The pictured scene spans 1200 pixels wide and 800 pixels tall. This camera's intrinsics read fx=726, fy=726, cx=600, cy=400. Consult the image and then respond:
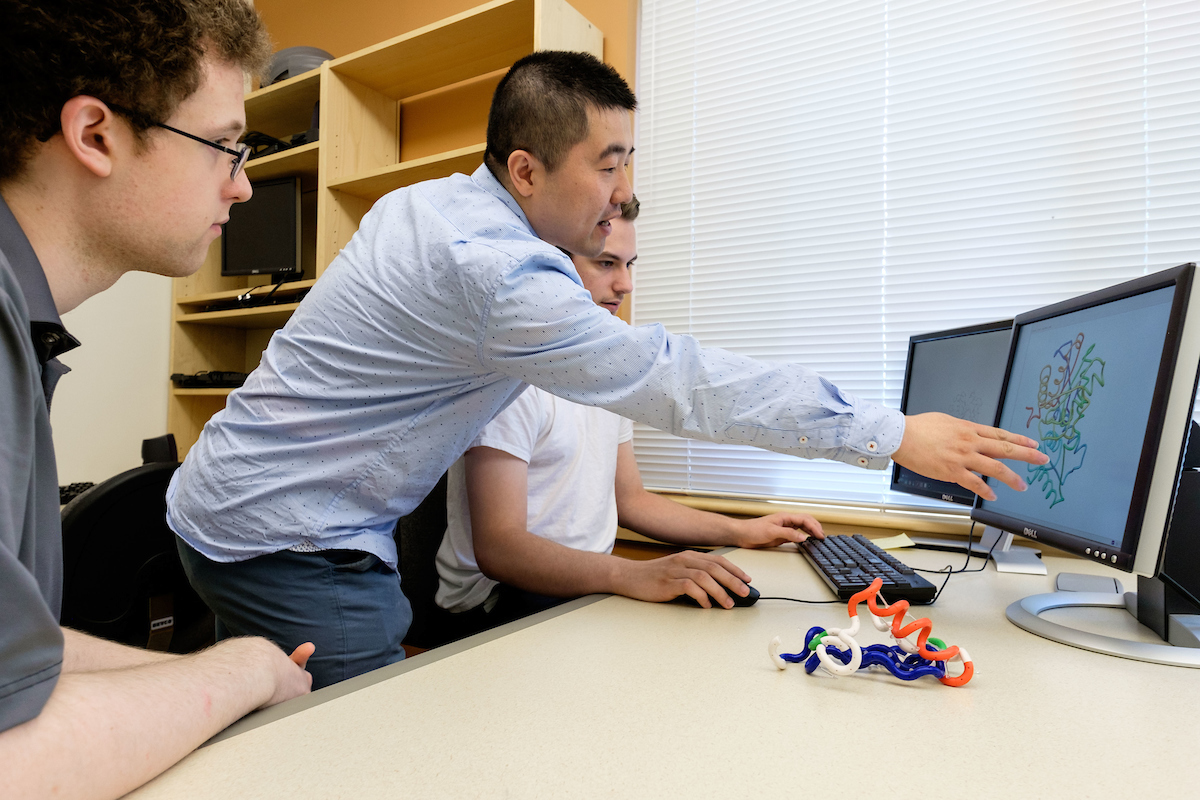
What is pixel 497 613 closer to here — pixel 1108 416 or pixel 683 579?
pixel 683 579

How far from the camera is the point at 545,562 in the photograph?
3.89ft

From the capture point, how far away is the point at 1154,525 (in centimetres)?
82

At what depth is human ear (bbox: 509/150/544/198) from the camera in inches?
49.0

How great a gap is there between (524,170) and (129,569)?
41.6 inches

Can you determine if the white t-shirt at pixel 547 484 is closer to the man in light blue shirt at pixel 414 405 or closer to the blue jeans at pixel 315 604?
the man in light blue shirt at pixel 414 405

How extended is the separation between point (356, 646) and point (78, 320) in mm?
2741

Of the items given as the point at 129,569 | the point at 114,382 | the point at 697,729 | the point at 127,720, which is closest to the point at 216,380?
the point at 114,382

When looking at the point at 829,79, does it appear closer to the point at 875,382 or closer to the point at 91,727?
the point at 875,382

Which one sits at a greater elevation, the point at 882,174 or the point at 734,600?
the point at 882,174

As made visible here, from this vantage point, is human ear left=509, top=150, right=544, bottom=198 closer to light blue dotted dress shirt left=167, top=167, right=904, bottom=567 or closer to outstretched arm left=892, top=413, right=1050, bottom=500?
light blue dotted dress shirt left=167, top=167, right=904, bottom=567

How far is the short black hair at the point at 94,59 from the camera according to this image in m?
0.61

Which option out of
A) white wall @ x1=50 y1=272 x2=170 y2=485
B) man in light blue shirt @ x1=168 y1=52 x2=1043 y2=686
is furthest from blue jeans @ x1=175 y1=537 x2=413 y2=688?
white wall @ x1=50 y1=272 x2=170 y2=485

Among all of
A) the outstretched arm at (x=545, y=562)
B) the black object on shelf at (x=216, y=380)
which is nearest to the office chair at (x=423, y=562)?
the outstretched arm at (x=545, y=562)

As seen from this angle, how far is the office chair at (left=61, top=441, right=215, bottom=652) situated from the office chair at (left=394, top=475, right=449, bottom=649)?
1.49 ft
